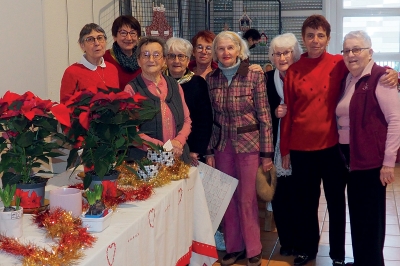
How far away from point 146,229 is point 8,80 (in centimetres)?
160

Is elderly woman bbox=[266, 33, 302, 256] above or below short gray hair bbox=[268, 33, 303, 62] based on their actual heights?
below

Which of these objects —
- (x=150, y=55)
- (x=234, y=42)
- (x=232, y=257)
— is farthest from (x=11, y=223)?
(x=232, y=257)

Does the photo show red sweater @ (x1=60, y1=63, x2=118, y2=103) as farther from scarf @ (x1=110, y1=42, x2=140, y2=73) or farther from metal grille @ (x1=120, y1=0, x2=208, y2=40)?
metal grille @ (x1=120, y1=0, x2=208, y2=40)

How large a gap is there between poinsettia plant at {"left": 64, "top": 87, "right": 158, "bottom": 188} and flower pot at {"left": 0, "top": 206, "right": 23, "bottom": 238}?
0.37 metres

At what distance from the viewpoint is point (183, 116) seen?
2803 mm

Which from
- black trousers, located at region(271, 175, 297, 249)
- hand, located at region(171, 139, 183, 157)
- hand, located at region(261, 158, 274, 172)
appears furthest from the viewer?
black trousers, located at region(271, 175, 297, 249)

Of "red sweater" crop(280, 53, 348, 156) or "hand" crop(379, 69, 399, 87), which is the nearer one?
"hand" crop(379, 69, 399, 87)

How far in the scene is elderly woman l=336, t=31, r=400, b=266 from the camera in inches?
105

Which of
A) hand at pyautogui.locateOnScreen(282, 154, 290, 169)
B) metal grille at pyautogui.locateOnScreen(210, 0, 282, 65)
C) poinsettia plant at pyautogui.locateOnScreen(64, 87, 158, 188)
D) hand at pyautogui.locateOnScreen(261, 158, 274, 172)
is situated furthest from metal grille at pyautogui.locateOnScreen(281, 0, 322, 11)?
poinsettia plant at pyautogui.locateOnScreen(64, 87, 158, 188)

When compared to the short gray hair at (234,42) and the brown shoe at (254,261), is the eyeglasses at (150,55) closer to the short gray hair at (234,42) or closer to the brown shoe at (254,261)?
the short gray hair at (234,42)

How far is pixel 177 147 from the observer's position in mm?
2625

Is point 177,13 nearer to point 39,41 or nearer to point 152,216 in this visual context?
point 39,41

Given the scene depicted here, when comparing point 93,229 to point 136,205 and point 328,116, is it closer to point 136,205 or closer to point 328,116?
point 136,205

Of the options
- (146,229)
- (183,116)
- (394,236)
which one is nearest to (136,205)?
(146,229)
